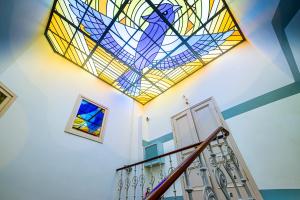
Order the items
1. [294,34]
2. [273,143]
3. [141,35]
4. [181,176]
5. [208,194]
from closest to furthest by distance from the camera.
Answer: [208,194] → [294,34] → [273,143] → [181,176] → [141,35]

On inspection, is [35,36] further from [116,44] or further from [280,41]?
[280,41]

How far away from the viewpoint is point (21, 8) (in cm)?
237

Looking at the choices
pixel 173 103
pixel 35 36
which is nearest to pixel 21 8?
pixel 35 36

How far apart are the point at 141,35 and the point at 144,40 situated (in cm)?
16

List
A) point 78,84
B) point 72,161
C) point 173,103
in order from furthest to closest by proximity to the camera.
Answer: point 173,103, point 78,84, point 72,161

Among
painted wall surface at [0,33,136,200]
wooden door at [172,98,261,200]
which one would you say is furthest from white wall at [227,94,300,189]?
painted wall surface at [0,33,136,200]

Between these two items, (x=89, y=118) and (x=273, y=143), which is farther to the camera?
(x=89, y=118)

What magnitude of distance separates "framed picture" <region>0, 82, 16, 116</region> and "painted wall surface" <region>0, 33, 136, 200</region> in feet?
0.25

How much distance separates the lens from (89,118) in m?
3.91

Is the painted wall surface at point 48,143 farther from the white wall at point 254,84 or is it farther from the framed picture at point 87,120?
the white wall at point 254,84

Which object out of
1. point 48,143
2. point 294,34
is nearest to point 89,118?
point 48,143

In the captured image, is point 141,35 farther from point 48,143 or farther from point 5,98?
point 48,143

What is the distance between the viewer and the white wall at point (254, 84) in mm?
2305

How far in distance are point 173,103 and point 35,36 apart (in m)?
4.01
